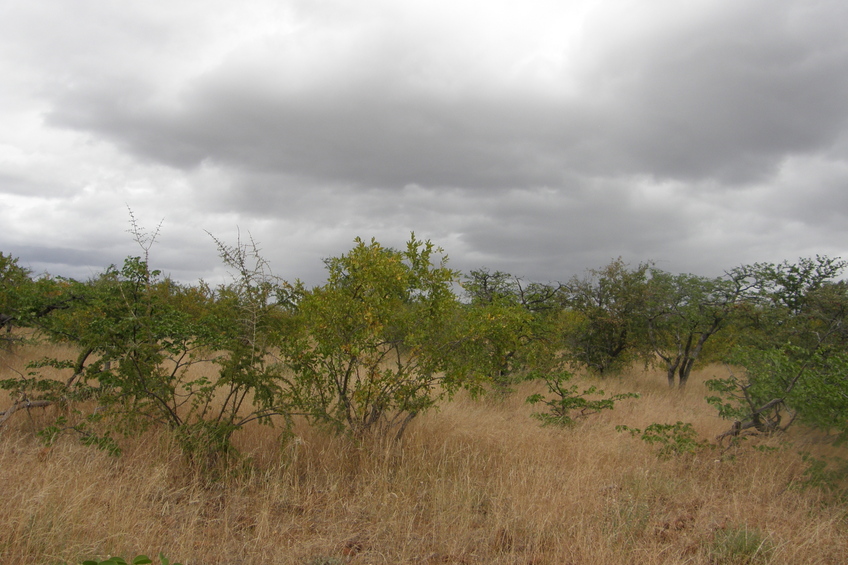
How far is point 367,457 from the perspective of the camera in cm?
566

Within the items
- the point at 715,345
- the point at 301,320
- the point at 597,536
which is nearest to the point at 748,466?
the point at 597,536

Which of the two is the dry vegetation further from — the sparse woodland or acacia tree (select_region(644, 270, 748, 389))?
acacia tree (select_region(644, 270, 748, 389))

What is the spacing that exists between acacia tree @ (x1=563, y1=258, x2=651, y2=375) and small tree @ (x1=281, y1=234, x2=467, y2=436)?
10.8 meters

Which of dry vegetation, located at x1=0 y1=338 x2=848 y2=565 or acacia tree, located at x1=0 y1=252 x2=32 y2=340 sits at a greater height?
acacia tree, located at x1=0 y1=252 x2=32 y2=340

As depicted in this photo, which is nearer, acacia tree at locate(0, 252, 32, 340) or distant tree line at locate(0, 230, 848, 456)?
distant tree line at locate(0, 230, 848, 456)

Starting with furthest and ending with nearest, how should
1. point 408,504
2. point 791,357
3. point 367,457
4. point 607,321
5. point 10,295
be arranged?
point 607,321 < point 791,357 < point 10,295 < point 367,457 < point 408,504

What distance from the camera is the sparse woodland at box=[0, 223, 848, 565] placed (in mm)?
4113

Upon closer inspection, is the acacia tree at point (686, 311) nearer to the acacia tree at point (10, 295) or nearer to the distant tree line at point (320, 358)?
the distant tree line at point (320, 358)

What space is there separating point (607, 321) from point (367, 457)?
11823 millimetres

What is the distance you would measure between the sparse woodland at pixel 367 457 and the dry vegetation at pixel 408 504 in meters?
0.02

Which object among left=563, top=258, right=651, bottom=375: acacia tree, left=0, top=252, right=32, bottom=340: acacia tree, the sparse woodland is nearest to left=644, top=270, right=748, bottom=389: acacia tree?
left=563, top=258, right=651, bottom=375: acacia tree

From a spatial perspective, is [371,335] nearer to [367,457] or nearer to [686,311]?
[367,457]

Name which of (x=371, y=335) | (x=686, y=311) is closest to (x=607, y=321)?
(x=686, y=311)

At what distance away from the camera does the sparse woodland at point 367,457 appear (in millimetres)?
4113
